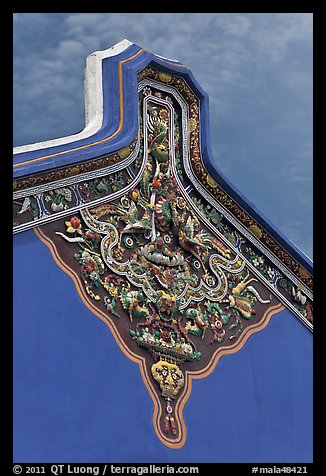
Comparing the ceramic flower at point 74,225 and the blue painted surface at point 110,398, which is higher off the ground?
the ceramic flower at point 74,225

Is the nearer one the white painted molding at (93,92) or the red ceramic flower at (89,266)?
the red ceramic flower at (89,266)

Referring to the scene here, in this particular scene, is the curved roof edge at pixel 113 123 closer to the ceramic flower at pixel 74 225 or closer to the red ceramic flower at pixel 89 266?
the ceramic flower at pixel 74 225

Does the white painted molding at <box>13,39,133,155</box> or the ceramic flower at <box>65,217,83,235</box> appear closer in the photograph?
the ceramic flower at <box>65,217,83,235</box>

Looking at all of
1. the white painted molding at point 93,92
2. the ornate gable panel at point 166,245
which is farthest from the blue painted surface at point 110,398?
the white painted molding at point 93,92

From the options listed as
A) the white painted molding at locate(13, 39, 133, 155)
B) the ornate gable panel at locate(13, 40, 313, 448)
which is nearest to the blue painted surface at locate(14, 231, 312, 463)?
the ornate gable panel at locate(13, 40, 313, 448)

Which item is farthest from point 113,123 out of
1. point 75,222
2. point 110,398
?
point 110,398

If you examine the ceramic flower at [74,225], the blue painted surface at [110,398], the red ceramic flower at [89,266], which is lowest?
the blue painted surface at [110,398]

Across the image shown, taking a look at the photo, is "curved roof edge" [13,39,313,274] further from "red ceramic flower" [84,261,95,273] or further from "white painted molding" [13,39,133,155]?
"red ceramic flower" [84,261,95,273]

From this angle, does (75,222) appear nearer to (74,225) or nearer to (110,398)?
(74,225)
